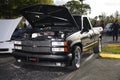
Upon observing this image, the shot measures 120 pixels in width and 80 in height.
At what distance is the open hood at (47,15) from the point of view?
8758mm

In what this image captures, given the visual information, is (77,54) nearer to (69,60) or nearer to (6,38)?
(69,60)

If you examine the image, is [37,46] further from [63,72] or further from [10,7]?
[10,7]

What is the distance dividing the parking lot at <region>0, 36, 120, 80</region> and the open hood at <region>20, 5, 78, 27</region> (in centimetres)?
168

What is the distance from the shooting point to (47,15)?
9.47 m

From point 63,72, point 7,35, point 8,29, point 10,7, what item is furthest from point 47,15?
point 10,7

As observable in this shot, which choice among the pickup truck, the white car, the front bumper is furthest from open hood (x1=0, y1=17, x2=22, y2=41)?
the front bumper

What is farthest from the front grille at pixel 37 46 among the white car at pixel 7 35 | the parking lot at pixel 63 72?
the white car at pixel 7 35

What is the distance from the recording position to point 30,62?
26.7ft

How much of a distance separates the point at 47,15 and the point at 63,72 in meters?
2.33

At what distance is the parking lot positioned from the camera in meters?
7.60

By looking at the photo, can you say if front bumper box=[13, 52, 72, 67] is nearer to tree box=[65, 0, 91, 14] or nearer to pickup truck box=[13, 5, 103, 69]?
pickup truck box=[13, 5, 103, 69]

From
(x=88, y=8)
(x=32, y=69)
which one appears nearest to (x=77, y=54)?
(x=32, y=69)

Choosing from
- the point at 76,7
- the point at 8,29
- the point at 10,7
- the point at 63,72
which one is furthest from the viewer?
the point at 76,7

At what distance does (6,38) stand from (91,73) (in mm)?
4698
